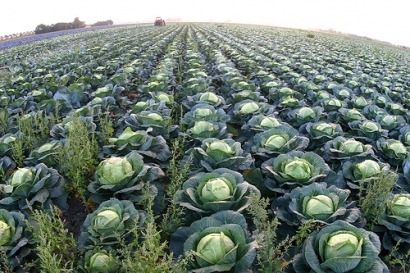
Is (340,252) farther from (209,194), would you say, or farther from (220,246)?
(209,194)

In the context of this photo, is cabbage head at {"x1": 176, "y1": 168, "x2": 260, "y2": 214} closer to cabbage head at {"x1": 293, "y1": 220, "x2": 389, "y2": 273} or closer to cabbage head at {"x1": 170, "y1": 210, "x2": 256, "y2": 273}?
cabbage head at {"x1": 170, "y1": 210, "x2": 256, "y2": 273}

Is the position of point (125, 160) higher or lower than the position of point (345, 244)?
higher

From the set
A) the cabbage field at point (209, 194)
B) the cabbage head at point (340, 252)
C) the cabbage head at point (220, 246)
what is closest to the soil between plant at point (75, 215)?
the cabbage field at point (209, 194)

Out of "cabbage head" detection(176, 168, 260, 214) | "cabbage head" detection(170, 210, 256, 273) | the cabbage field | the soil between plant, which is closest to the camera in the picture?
"cabbage head" detection(170, 210, 256, 273)

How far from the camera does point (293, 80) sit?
27.9ft

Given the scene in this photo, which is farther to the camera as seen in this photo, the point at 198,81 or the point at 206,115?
the point at 198,81

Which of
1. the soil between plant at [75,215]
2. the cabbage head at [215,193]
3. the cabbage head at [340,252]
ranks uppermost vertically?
the cabbage head at [215,193]

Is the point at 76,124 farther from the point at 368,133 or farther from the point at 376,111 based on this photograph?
the point at 376,111

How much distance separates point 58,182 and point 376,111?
5.01 metres

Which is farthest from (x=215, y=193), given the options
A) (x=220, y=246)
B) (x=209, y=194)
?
(x=220, y=246)

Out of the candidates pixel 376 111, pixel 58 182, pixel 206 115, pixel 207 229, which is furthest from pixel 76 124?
pixel 376 111

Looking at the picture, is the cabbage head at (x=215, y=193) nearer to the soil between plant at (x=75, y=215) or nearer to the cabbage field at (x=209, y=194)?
the cabbage field at (x=209, y=194)

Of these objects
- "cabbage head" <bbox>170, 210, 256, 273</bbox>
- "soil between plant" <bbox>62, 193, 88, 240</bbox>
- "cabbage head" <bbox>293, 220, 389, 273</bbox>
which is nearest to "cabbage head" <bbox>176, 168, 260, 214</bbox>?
"cabbage head" <bbox>170, 210, 256, 273</bbox>

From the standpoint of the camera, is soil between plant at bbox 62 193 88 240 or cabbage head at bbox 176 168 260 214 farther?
soil between plant at bbox 62 193 88 240
